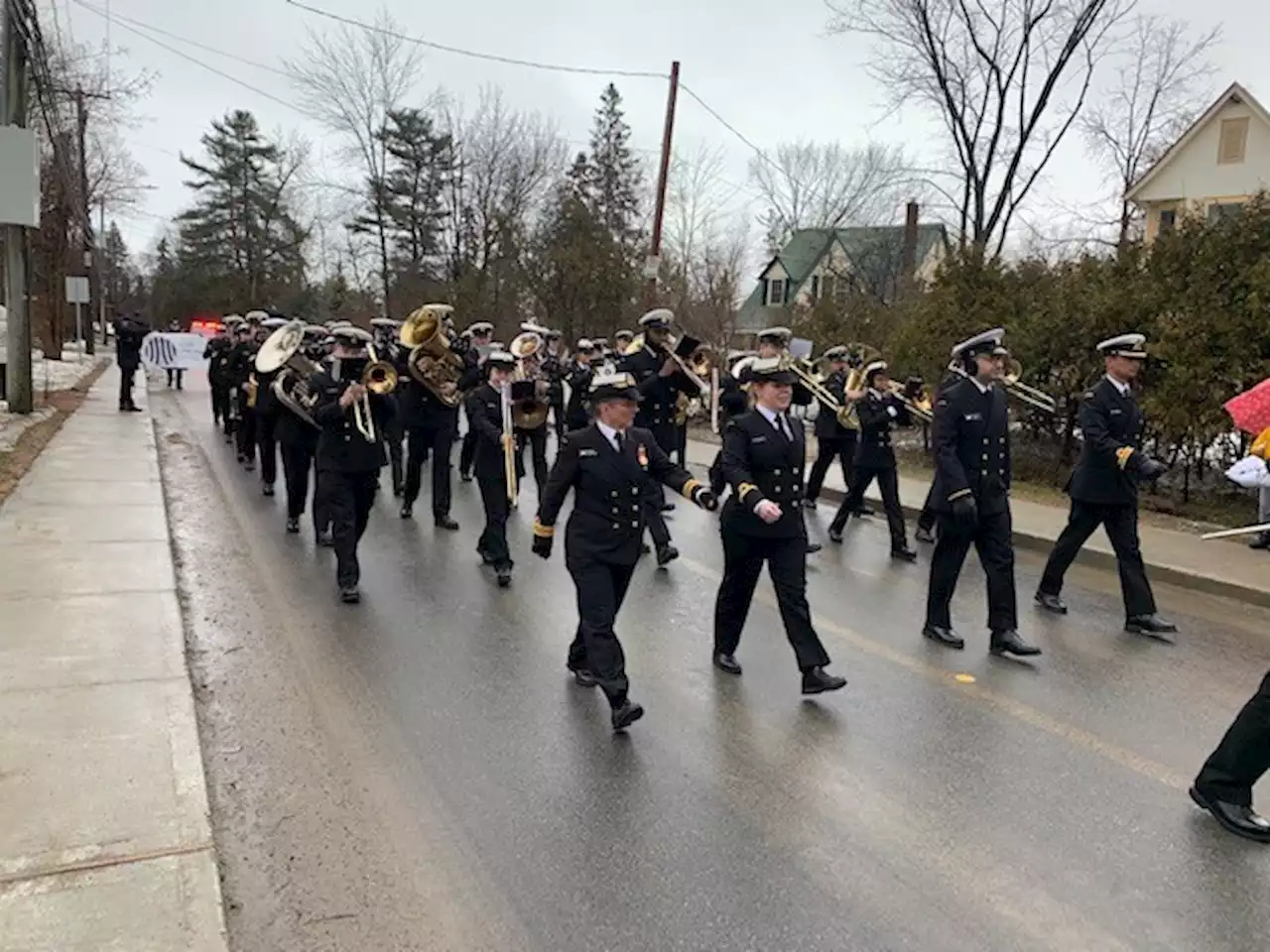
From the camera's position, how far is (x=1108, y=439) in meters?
7.06

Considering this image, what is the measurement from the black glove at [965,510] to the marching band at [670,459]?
0.01m

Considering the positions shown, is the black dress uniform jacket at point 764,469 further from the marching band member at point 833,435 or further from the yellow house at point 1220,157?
the yellow house at point 1220,157

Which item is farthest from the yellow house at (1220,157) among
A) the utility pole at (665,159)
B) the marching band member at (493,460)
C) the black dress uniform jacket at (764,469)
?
the black dress uniform jacket at (764,469)

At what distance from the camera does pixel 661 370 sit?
29.3ft

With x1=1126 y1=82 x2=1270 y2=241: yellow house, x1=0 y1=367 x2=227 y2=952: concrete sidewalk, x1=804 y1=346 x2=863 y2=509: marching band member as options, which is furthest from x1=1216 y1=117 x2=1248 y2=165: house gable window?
x1=0 y1=367 x2=227 y2=952: concrete sidewalk

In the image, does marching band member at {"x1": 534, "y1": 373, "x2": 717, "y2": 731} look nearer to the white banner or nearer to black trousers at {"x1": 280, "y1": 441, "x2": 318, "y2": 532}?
black trousers at {"x1": 280, "y1": 441, "x2": 318, "y2": 532}

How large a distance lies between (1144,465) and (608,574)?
3828mm

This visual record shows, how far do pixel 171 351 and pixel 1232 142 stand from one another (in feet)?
104

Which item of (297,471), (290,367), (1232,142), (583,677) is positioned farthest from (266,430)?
(1232,142)

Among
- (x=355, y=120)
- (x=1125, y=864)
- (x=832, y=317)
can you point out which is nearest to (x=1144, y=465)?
(x=1125, y=864)

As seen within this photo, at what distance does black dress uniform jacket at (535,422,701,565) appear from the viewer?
5285 millimetres

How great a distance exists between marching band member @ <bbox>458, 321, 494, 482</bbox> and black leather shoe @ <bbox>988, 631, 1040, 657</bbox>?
5.43m

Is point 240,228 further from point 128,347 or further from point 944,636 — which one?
point 944,636

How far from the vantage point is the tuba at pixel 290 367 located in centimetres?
928
